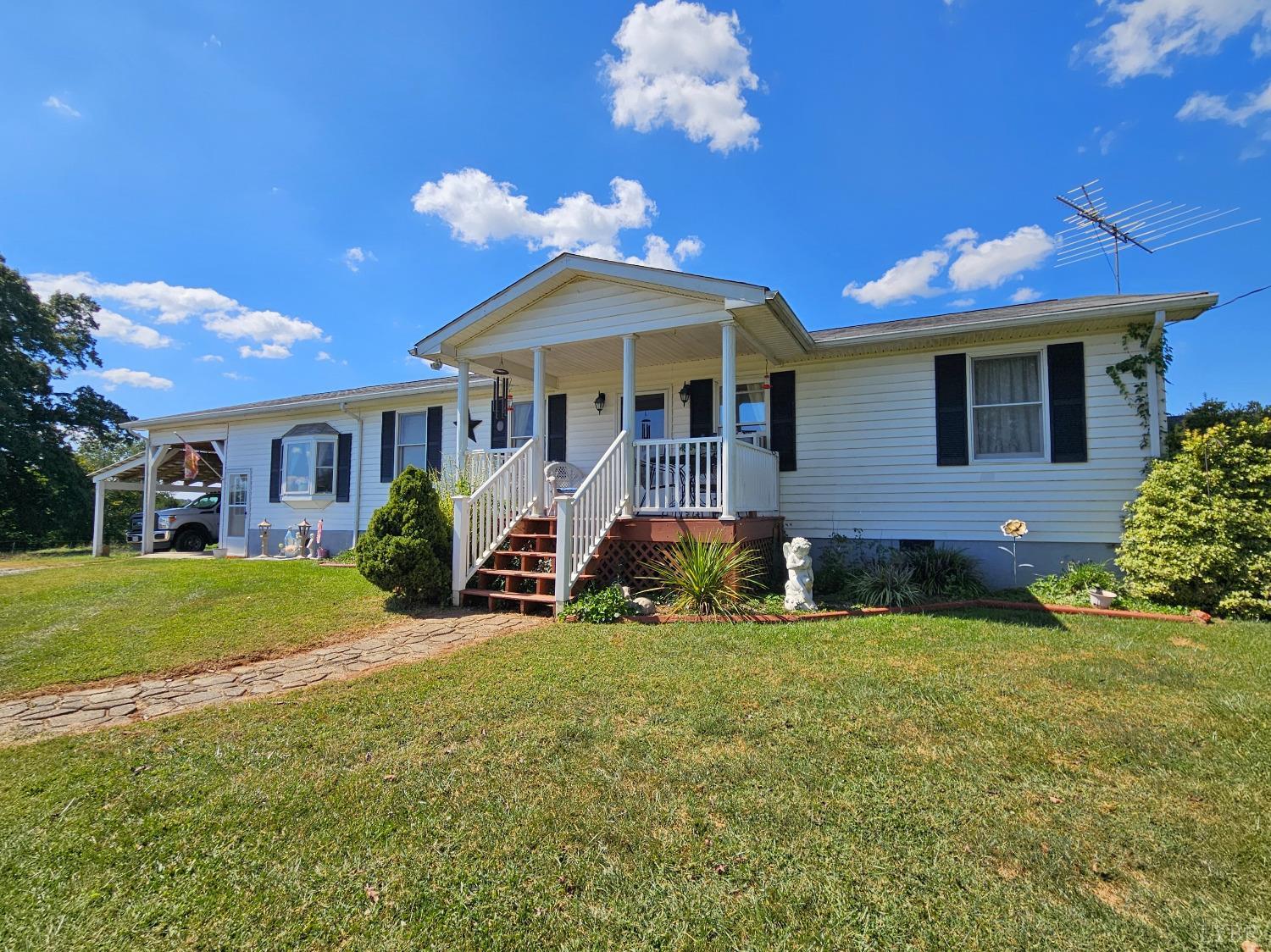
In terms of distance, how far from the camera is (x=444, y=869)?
1.95 metres

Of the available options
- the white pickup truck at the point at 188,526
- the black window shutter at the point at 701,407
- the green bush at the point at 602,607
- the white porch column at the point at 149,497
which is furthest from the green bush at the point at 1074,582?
the white porch column at the point at 149,497

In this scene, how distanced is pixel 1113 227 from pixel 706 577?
27.1 ft

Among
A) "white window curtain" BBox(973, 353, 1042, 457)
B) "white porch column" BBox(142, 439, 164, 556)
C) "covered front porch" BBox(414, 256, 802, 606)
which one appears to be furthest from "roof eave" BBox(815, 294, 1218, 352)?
"white porch column" BBox(142, 439, 164, 556)

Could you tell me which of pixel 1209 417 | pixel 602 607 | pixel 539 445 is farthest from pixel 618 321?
pixel 1209 417

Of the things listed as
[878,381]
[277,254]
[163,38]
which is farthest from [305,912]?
[277,254]

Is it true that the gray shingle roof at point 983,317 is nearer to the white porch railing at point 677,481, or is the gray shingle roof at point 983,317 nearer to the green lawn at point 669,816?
the white porch railing at point 677,481

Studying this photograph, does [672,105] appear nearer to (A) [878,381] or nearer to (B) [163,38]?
(A) [878,381]

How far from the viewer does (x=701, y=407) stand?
8.94 m

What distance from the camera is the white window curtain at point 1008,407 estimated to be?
7.27m

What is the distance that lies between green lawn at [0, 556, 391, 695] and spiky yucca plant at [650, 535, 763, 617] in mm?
3307

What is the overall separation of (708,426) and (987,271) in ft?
57.0

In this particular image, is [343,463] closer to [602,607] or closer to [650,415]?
[650,415]

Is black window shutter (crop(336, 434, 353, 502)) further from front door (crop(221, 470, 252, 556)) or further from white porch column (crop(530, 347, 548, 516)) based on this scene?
white porch column (crop(530, 347, 548, 516))

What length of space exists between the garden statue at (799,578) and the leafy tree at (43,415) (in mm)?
25200
